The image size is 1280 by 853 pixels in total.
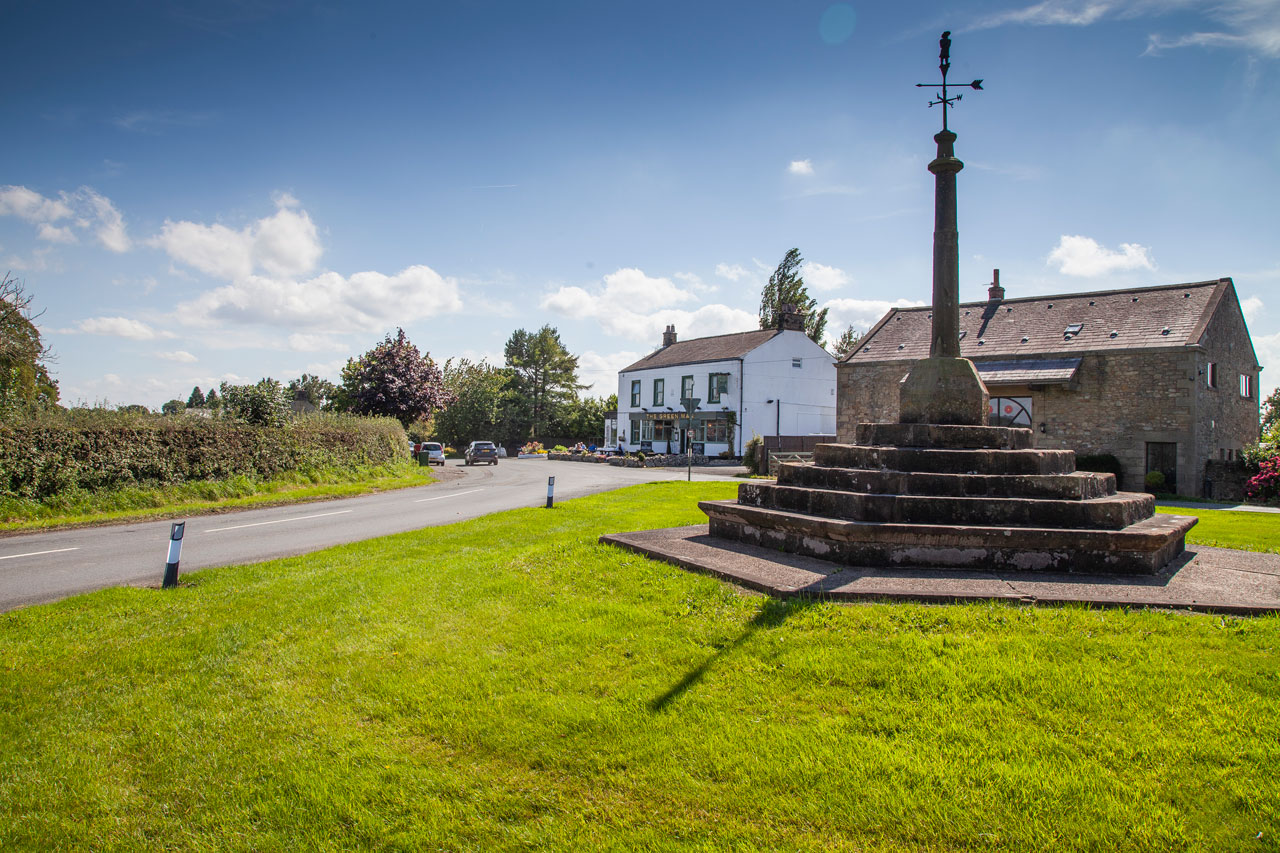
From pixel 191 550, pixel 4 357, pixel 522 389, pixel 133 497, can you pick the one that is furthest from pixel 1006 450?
pixel 522 389

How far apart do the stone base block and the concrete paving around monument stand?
2.51 metres

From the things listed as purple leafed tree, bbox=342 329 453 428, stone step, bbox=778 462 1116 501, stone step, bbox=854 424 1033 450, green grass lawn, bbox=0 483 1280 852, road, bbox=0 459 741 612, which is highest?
purple leafed tree, bbox=342 329 453 428

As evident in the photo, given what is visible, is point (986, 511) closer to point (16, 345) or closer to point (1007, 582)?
point (1007, 582)

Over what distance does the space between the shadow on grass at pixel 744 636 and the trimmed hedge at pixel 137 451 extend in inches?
626

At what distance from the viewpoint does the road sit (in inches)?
320

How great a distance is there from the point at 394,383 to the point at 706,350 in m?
22.5

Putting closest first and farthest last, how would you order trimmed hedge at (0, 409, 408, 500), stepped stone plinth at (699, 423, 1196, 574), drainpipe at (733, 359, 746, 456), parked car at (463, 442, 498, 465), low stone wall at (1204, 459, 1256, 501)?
stepped stone plinth at (699, 423, 1196, 574) < trimmed hedge at (0, 409, 408, 500) < low stone wall at (1204, 459, 1256, 501) < drainpipe at (733, 359, 746, 456) < parked car at (463, 442, 498, 465)

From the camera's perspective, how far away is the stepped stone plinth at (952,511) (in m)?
6.36

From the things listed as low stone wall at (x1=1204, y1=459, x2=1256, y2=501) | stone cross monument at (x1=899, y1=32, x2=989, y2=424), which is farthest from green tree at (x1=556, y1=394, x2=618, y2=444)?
stone cross monument at (x1=899, y1=32, x2=989, y2=424)

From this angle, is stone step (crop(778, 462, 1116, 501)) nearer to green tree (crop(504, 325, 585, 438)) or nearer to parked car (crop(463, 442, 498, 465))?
parked car (crop(463, 442, 498, 465))

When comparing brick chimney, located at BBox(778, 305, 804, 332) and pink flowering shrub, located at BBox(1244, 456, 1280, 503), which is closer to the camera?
pink flowering shrub, located at BBox(1244, 456, 1280, 503)

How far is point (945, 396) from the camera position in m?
8.29

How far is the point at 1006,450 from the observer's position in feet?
25.1

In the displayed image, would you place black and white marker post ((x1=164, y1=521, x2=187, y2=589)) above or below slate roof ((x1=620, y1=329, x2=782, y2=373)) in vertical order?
below
